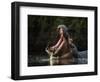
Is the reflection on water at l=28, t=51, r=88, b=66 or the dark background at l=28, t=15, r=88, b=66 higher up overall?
the dark background at l=28, t=15, r=88, b=66

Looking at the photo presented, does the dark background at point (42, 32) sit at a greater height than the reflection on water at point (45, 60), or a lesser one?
greater

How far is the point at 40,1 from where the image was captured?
1140 mm

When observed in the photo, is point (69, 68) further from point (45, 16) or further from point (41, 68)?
point (45, 16)

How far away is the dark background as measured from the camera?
1101mm

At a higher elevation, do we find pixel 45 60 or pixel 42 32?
pixel 42 32

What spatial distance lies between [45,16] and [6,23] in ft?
0.49

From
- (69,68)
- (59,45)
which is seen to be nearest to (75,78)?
(69,68)

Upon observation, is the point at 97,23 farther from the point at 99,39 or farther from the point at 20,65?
the point at 20,65

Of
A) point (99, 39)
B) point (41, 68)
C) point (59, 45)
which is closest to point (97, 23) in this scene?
point (99, 39)

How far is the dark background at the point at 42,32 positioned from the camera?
43.3 inches

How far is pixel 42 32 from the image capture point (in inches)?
44.1

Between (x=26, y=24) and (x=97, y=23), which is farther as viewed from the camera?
(x=97, y=23)

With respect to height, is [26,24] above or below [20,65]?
above

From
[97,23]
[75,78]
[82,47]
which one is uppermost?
[97,23]
